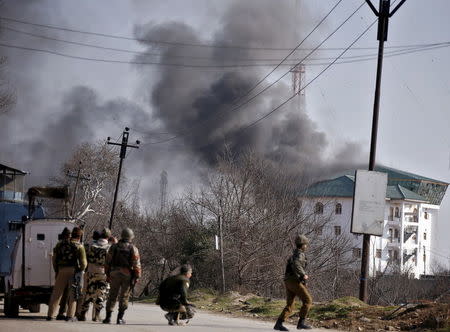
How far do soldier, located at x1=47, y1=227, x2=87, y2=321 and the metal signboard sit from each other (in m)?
8.57

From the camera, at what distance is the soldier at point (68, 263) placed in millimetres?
14898

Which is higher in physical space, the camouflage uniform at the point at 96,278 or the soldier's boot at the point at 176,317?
the camouflage uniform at the point at 96,278

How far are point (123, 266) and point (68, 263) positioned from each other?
4.05 ft

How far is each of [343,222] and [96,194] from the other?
39.4 m

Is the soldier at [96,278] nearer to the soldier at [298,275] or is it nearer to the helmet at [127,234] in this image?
the helmet at [127,234]

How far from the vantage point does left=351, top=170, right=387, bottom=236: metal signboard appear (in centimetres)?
2127

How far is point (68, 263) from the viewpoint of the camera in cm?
1501

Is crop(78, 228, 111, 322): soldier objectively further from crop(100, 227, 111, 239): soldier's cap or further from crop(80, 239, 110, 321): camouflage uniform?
crop(100, 227, 111, 239): soldier's cap

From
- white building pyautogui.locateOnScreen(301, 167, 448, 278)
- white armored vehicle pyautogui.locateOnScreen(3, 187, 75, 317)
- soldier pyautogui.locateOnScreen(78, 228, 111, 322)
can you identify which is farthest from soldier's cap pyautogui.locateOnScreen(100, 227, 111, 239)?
white building pyautogui.locateOnScreen(301, 167, 448, 278)

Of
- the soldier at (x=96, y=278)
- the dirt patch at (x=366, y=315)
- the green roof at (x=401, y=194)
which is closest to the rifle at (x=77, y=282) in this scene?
the soldier at (x=96, y=278)

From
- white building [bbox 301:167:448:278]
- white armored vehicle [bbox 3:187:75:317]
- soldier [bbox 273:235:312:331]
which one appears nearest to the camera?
soldier [bbox 273:235:312:331]

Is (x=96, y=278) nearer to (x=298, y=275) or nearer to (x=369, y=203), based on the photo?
(x=298, y=275)

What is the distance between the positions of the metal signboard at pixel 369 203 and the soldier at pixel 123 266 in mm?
8332

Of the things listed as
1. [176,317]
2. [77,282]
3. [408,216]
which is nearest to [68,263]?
[77,282]
